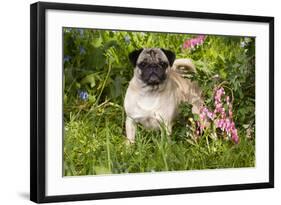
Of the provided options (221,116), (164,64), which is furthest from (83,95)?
(221,116)

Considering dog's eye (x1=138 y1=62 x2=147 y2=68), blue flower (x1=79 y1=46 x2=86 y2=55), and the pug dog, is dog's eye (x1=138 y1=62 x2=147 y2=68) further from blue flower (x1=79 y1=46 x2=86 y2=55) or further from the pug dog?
blue flower (x1=79 y1=46 x2=86 y2=55)

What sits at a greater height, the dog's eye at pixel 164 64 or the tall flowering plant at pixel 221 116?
the dog's eye at pixel 164 64

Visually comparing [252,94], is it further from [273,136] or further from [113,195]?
[113,195]

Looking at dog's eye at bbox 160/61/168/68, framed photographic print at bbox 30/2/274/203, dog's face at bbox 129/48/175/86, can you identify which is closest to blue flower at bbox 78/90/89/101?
framed photographic print at bbox 30/2/274/203

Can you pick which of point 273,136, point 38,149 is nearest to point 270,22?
point 273,136

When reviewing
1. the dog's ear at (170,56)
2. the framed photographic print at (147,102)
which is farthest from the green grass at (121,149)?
the dog's ear at (170,56)

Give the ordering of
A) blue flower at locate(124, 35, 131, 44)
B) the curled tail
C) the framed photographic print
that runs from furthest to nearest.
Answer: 1. the curled tail
2. blue flower at locate(124, 35, 131, 44)
3. the framed photographic print

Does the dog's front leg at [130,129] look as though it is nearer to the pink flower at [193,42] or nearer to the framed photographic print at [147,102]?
the framed photographic print at [147,102]
